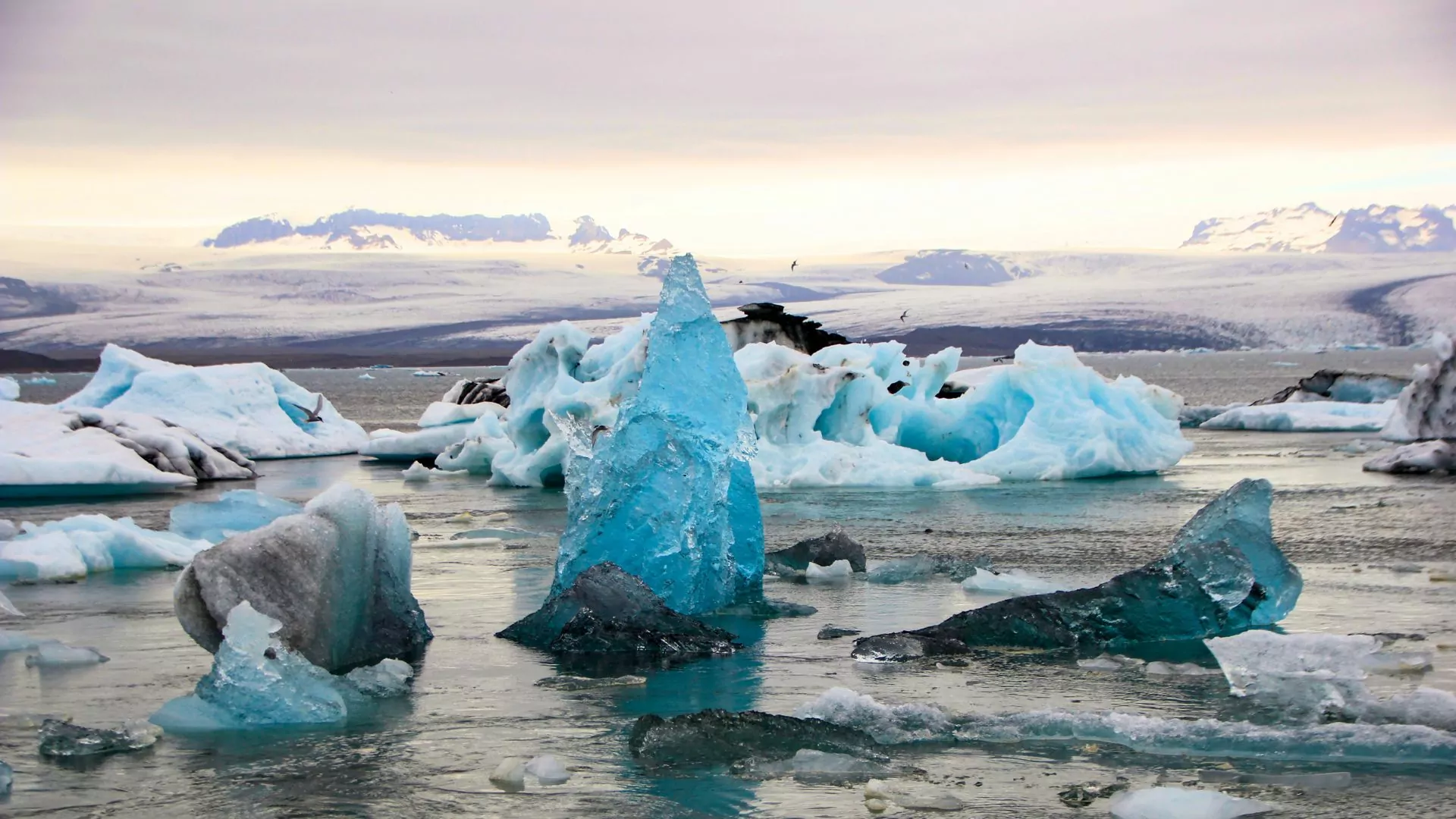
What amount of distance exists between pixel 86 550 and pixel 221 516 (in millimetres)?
1245

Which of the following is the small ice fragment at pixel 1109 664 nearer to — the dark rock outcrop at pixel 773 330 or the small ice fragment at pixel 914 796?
the small ice fragment at pixel 914 796

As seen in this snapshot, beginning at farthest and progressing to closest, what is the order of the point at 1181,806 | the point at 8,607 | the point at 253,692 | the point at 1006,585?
1. the point at 1006,585
2. the point at 8,607
3. the point at 253,692
4. the point at 1181,806

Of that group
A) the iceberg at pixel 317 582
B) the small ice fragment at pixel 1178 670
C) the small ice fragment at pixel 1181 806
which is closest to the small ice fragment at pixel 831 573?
the small ice fragment at pixel 1178 670

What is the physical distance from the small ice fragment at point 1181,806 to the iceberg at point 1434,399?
730 inches

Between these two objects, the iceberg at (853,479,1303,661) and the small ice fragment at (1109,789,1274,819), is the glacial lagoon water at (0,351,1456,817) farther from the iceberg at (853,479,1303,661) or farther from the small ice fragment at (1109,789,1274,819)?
the iceberg at (853,479,1303,661)

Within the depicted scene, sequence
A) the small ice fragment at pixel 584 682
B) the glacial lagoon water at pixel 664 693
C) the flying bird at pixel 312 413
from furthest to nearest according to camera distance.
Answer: the flying bird at pixel 312 413 < the small ice fragment at pixel 584 682 < the glacial lagoon water at pixel 664 693

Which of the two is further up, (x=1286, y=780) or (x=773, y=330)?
(x=773, y=330)

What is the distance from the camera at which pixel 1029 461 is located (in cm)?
1888

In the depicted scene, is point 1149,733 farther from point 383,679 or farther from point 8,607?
point 8,607

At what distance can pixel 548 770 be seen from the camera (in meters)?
5.33

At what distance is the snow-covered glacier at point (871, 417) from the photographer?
60.0 feet

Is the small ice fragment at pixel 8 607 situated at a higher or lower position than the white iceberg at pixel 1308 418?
higher

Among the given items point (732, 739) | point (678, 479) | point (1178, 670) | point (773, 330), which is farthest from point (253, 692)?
point (773, 330)

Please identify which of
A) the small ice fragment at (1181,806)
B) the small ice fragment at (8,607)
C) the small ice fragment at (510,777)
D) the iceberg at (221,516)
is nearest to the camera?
the small ice fragment at (1181,806)
